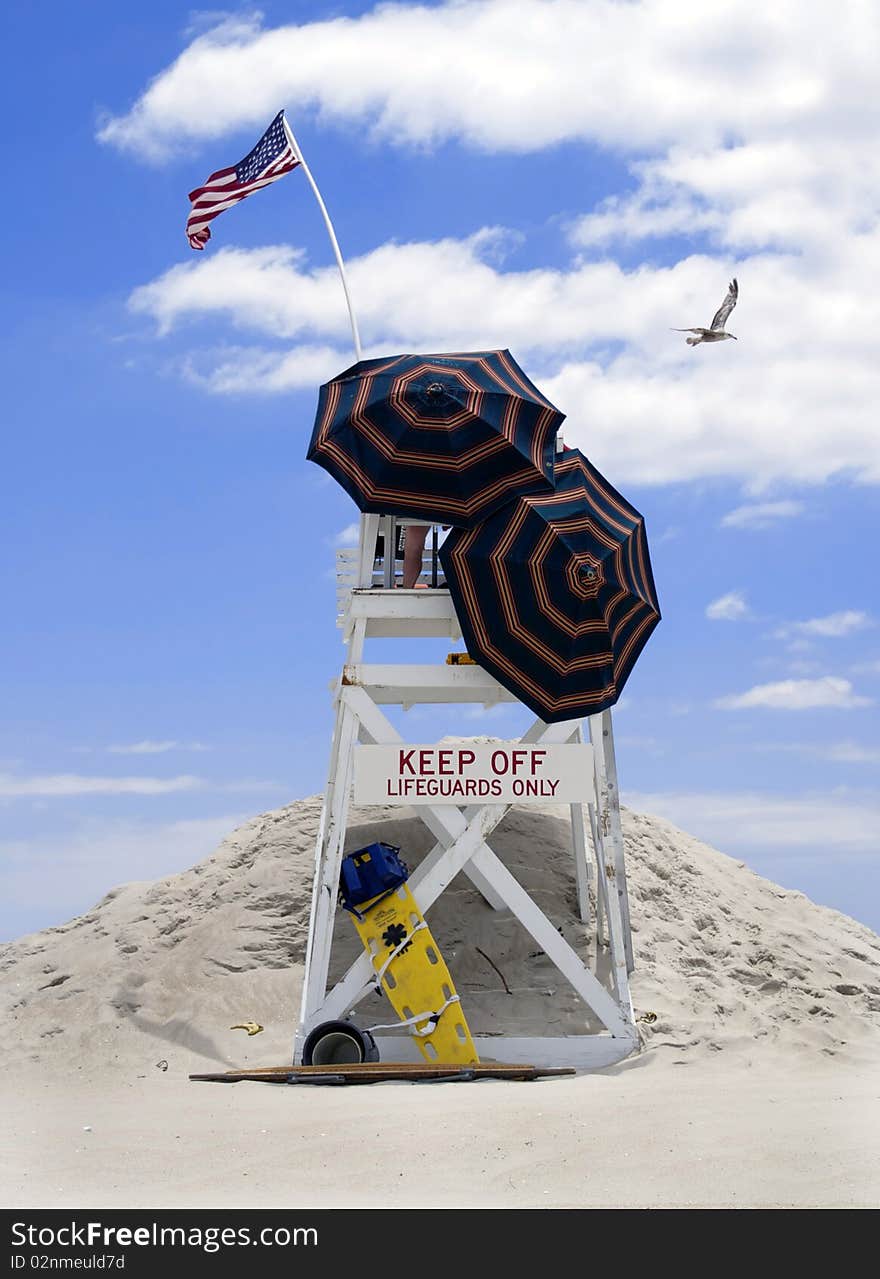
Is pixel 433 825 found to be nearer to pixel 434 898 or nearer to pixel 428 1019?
pixel 434 898

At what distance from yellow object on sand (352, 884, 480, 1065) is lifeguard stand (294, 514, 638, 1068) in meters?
0.29

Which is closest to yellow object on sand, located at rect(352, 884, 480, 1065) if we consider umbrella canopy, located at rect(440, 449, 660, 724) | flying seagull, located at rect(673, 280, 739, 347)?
umbrella canopy, located at rect(440, 449, 660, 724)

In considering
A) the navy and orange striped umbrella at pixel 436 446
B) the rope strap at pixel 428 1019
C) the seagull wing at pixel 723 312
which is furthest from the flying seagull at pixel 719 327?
the rope strap at pixel 428 1019

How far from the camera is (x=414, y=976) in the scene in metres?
16.2

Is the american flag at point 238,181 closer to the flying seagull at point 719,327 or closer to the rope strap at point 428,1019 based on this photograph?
the flying seagull at point 719,327

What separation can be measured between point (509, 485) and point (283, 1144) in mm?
8271

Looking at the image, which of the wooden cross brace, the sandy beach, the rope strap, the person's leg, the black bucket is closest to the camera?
the sandy beach

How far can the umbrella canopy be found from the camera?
1666 cm

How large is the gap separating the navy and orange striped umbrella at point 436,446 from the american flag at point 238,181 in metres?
4.68

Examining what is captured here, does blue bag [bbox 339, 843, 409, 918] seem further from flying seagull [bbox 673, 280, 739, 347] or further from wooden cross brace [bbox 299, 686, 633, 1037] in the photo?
flying seagull [bbox 673, 280, 739, 347]

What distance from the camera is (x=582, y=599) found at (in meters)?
16.7

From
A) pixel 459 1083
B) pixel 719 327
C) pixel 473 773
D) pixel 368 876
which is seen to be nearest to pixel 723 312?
pixel 719 327

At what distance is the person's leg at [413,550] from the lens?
18.1 m

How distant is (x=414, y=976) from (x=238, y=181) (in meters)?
11.6
